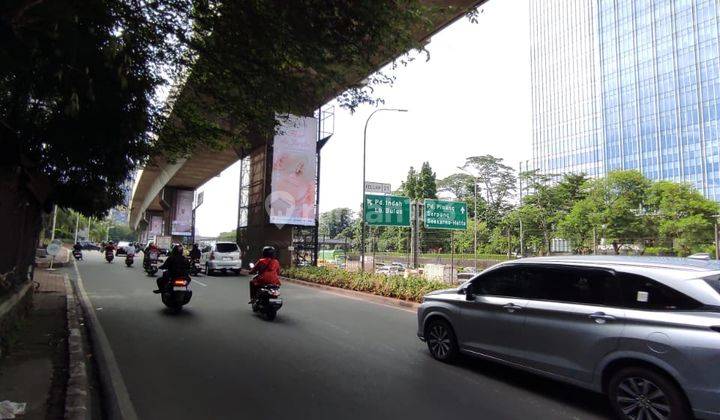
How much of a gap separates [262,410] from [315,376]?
52.5 inches

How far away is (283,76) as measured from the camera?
24.8ft

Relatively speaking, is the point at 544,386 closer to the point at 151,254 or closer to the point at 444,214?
the point at 444,214

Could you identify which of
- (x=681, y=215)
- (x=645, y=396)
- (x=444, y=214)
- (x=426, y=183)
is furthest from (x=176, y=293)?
(x=426, y=183)

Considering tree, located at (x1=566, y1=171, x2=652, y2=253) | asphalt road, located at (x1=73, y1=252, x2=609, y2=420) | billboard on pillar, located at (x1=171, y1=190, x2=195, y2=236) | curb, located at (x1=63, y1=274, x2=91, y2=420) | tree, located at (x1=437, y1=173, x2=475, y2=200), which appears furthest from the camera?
tree, located at (x1=437, y1=173, x2=475, y2=200)

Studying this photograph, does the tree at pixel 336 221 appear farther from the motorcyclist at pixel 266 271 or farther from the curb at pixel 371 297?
the motorcyclist at pixel 266 271

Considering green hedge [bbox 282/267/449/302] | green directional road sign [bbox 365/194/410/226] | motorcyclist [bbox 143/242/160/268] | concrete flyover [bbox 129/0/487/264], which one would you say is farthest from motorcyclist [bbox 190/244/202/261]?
green directional road sign [bbox 365/194/410/226]

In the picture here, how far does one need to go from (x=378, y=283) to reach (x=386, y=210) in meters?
5.05

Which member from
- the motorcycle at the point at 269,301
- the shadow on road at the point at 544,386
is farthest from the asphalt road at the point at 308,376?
the motorcycle at the point at 269,301

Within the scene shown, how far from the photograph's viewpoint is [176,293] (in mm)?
11195

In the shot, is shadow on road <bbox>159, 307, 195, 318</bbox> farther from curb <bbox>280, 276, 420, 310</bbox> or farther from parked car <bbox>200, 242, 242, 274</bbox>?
parked car <bbox>200, 242, 242, 274</bbox>

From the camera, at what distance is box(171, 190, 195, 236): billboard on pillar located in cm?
5975

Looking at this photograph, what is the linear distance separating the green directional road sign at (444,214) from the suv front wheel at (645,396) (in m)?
16.3

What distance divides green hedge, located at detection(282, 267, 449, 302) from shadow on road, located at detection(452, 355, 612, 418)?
22.3 ft

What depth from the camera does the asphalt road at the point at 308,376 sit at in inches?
195
